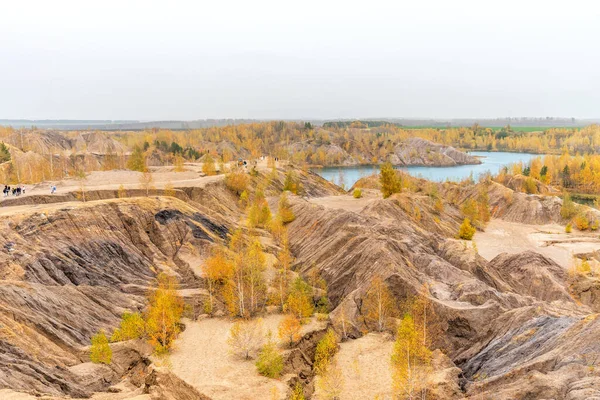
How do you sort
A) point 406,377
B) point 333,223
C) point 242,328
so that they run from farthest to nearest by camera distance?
point 333,223 → point 242,328 → point 406,377

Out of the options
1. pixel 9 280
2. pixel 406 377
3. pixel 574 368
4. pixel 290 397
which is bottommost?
pixel 290 397

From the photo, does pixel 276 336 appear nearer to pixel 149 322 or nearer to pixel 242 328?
pixel 242 328

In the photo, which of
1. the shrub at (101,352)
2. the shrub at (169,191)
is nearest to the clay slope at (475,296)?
the shrub at (101,352)

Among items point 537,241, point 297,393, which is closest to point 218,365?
point 297,393

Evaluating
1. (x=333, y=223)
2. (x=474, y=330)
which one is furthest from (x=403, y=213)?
(x=474, y=330)

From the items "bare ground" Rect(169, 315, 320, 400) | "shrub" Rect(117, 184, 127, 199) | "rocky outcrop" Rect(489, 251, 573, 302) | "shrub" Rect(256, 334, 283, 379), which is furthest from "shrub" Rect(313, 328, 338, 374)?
"shrub" Rect(117, 184, 127, 199)

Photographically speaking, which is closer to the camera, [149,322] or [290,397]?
[290,397]
